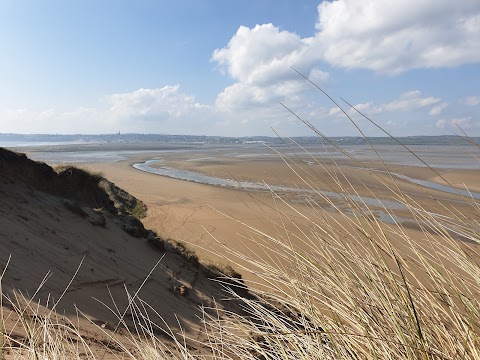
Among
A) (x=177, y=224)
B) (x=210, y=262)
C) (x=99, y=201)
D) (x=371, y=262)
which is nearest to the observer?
(x=371, y=262)

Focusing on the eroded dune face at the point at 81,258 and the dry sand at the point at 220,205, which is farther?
the dry sand at the point at 220,205

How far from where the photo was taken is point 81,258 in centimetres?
585

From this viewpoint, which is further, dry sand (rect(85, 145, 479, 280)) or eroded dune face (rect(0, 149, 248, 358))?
dry sand (rect(85, 145, 479, 280))

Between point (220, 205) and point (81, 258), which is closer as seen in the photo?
point (81, 258)

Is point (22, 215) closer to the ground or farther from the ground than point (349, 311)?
closer to the ground

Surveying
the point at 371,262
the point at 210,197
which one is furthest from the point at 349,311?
the point at 210,197

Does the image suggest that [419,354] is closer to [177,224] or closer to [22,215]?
[22,215]

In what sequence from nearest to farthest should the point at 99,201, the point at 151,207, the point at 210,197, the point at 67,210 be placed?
1. the point at 67,210
2. the point at 99,201
3. the point at 151,207
4. the point at 210,197

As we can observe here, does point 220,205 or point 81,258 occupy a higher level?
point 81,258

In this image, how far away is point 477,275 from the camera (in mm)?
1438

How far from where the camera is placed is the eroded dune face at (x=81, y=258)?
→ 14.9 ft

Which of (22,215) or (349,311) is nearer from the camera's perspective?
(349,311)

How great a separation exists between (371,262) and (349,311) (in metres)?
0.27

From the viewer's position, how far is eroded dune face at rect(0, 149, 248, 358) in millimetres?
4539
